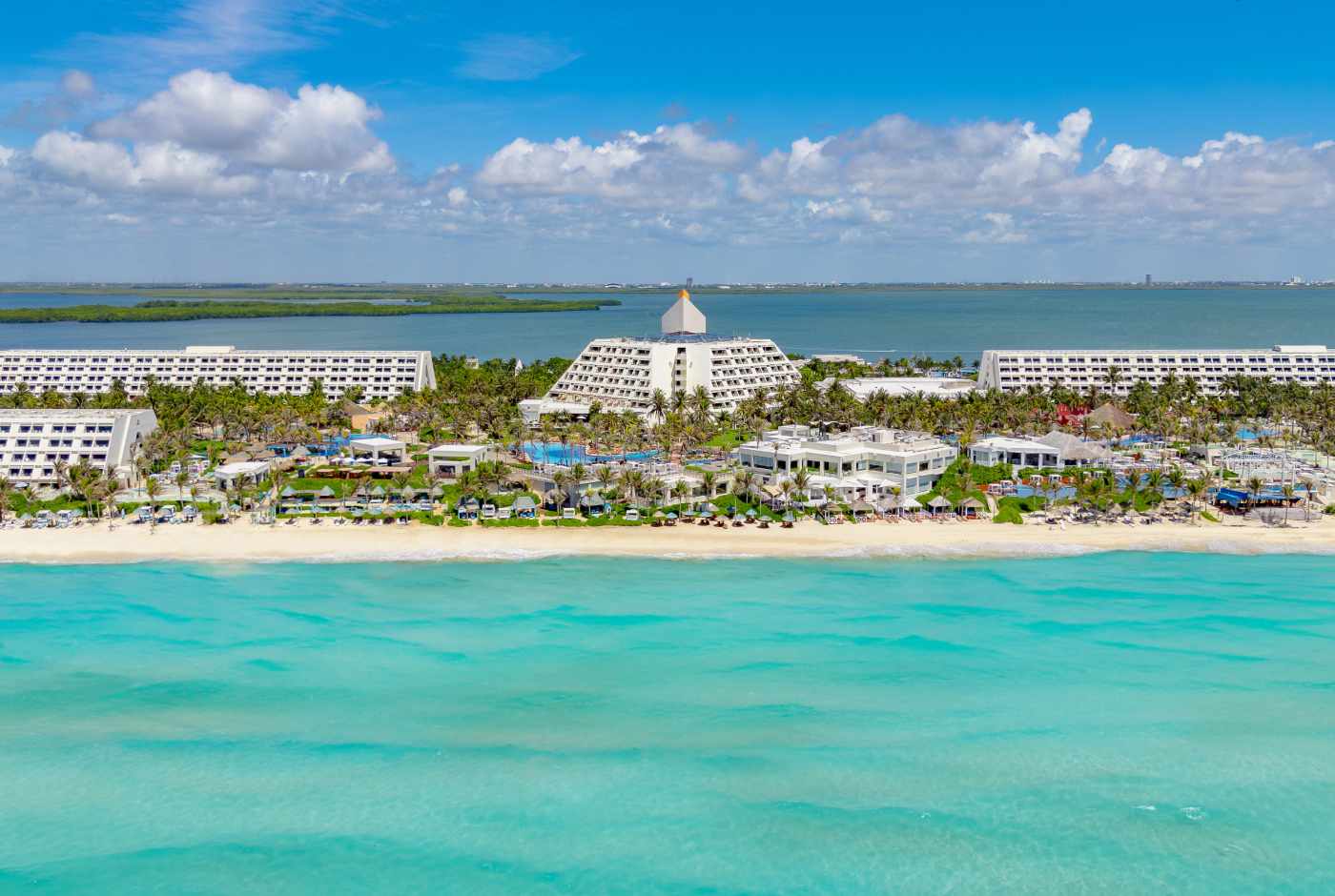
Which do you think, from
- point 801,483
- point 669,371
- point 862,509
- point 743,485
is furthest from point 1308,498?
point 669,371

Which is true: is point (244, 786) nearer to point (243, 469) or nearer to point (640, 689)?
point (640, 689)

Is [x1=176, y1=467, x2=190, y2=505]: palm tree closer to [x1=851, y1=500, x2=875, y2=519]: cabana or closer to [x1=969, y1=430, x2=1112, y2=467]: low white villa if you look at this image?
[x1=851, y1=500, x2=875, y2=519]: cabana

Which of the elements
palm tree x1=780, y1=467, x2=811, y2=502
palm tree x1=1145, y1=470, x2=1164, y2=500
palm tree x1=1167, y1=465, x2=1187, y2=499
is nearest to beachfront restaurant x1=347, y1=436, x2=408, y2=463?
palm tree x1=780, y1=467, x2=811, y2=502

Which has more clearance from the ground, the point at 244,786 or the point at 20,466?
the point at 20,466

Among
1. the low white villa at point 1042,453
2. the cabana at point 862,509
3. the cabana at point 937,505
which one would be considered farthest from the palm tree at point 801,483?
the low white villa at point 1042,453

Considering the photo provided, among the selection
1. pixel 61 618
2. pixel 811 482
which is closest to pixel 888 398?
pixel 811 482

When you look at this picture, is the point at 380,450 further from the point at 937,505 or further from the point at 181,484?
the point at 937,505

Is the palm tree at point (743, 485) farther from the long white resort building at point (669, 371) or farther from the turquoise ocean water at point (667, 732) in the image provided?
the long white resort building at point (669, 371)
